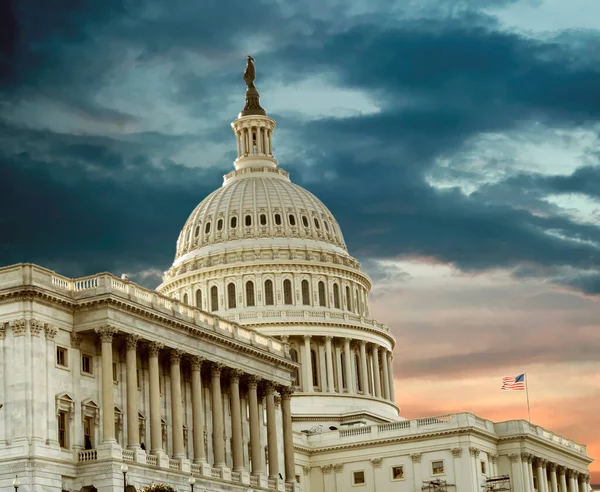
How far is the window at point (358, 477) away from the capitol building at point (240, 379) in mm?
143

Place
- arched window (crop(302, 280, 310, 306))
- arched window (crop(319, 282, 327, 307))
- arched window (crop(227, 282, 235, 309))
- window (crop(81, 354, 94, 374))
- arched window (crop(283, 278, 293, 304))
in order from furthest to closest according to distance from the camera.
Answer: arched window (crop(319, 282, 327, 307)), arched window (crop(302, 280, 310, 306)), arched window (crop(283, 278, 293, 304)), arched window (crop(227, 282, 235, 309)), window (crop(81, 354, 94, 374))

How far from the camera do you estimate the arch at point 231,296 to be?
528 ft

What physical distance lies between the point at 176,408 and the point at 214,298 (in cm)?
6870

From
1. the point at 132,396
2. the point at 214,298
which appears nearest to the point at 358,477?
the point at 214,298

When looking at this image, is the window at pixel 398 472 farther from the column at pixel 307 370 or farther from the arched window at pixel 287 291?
the arched window at pixel 287 291

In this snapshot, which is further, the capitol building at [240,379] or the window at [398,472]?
the window at [398,472]

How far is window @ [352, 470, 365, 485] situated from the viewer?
135125 millimetres

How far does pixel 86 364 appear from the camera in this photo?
88.1 m

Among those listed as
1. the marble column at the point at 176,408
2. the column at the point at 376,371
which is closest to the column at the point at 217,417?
the marble column at the point at 176,408

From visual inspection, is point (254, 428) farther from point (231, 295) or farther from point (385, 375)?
point (385, 375)

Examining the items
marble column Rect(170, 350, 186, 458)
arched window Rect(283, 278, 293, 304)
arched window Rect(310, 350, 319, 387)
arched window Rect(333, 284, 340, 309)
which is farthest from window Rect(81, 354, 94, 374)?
arched window Rect(333, 284, 340, 309)

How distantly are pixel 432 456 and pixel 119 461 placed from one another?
53.5 metres

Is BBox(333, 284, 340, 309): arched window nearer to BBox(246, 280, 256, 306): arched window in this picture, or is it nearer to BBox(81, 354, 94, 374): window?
BBox(246, 280, 256, 306): arched window

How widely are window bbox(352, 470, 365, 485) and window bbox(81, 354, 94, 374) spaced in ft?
174
